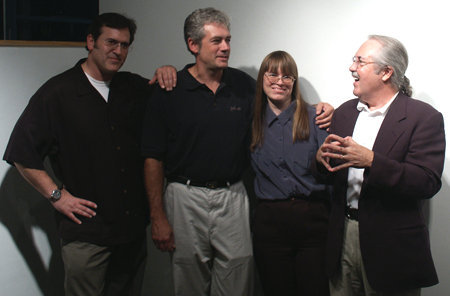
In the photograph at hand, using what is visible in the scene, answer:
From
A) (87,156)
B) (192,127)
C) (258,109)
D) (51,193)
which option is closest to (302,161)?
(258,109)

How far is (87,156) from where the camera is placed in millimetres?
2324

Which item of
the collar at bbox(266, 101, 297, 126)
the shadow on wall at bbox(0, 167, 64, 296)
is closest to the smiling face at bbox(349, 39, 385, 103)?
the collar at bbox(266, 101, 297, 126)

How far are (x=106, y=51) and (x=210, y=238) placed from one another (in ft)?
3.29

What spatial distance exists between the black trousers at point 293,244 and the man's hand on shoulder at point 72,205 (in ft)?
→ 2.62

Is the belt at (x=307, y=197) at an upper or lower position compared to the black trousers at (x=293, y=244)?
upper

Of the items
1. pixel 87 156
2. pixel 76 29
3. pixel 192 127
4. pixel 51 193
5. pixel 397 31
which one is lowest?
pixel 51 193

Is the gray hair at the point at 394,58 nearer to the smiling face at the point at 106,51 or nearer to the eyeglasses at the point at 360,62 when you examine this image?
the eyeglasses at the point at 360,62

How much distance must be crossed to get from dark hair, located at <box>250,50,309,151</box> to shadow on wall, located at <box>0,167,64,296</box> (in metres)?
1.18

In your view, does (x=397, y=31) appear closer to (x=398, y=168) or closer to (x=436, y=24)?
(x=436, y=24)

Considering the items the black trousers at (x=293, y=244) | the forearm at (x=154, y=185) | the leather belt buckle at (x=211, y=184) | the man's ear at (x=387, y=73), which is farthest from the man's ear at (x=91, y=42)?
the man's ear at (x=387, y=73)

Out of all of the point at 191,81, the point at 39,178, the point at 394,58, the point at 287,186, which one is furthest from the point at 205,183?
the point at 394,58

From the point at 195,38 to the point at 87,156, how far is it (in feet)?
2.43

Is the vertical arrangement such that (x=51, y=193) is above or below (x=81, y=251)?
above

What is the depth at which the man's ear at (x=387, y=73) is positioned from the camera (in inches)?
79.6
